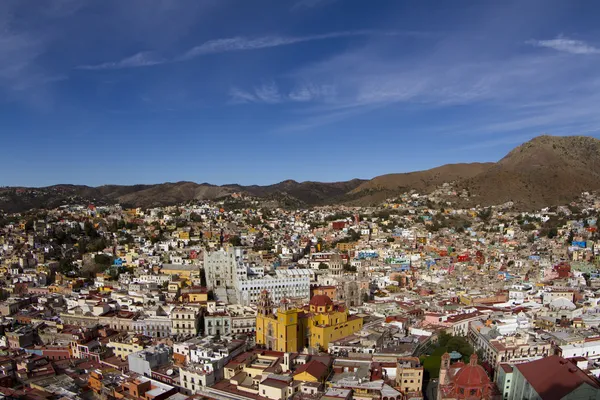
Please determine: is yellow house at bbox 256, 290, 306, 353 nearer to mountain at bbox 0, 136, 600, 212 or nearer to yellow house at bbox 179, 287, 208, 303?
yellow house at bbox 179, 287, 208, 303

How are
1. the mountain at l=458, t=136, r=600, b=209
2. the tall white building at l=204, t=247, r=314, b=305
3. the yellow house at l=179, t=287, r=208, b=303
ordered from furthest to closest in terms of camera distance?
the mountain at l=458, t=136, r=600, b=209
the tall white building at l=204, t=247, r=314, b=305
the yellow house at l=179, t=287, r=208, b=303

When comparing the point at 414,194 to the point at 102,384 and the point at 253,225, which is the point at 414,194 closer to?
the point at 253,225

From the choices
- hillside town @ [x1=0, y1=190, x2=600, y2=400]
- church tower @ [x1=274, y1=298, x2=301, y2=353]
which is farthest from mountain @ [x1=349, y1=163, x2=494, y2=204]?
church tower @ [x1=274, y1=298, x2=301, y2=353]

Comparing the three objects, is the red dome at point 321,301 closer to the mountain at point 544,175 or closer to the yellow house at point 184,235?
the yellow house at point 184,235

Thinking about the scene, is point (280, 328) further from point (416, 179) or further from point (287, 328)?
point (416, 179)

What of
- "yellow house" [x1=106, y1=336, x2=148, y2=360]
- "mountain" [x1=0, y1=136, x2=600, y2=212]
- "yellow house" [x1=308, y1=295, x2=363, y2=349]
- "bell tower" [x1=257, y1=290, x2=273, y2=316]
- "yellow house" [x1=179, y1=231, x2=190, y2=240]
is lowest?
"yellow house" [x1=106, y1=336, x2=148, y2=360]

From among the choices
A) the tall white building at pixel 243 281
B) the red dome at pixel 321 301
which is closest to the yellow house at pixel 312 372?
the red dome at pixel 321 301

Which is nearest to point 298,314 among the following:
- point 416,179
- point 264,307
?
point 264,307
